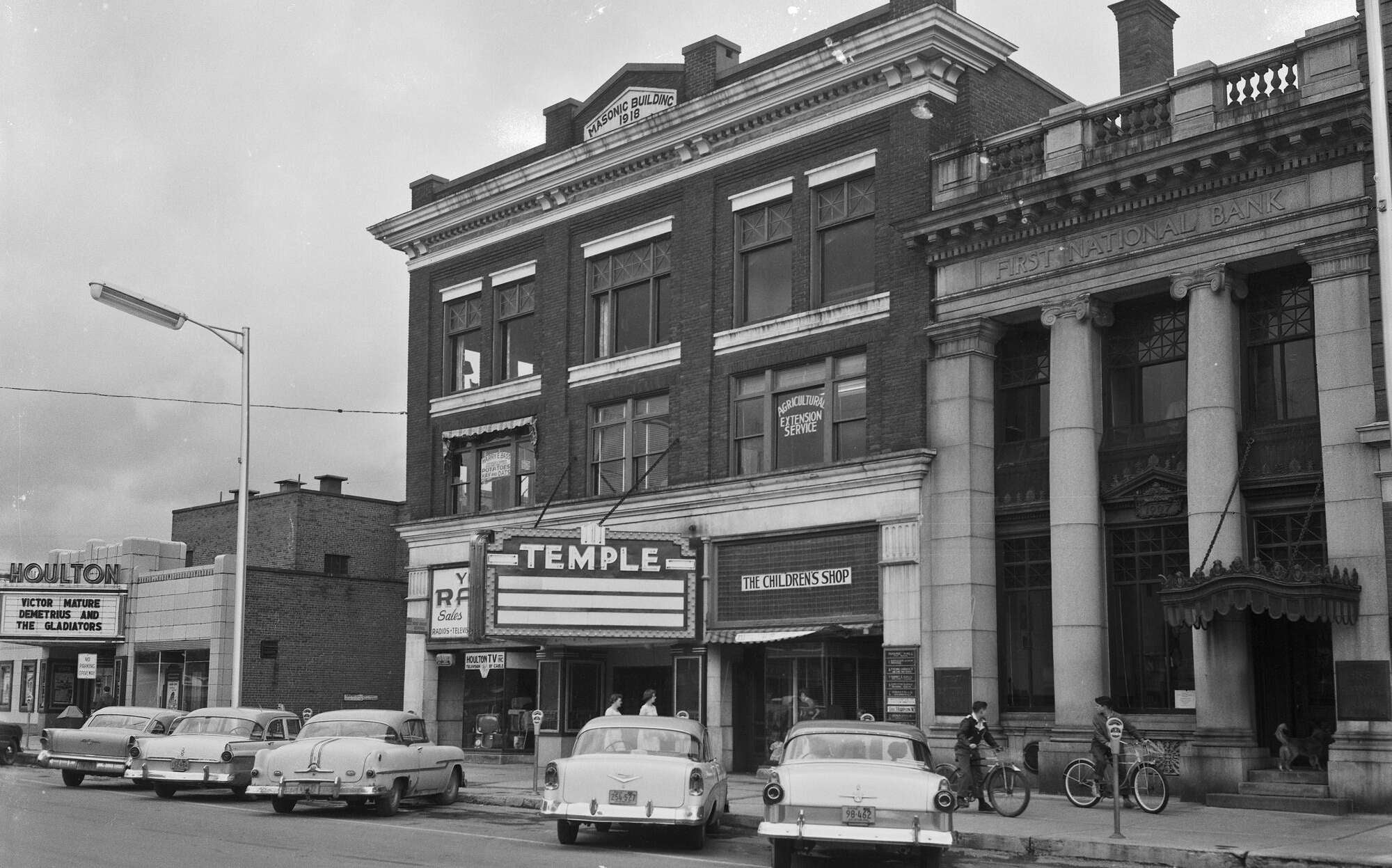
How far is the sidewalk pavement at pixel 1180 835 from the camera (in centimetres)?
1578

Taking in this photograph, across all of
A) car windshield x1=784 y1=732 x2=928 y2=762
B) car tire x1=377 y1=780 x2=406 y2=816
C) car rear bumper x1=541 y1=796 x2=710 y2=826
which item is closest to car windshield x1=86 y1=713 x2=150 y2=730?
car tire x1=377 y1=780 x2=406 y2=816

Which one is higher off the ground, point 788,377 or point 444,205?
point 444,205

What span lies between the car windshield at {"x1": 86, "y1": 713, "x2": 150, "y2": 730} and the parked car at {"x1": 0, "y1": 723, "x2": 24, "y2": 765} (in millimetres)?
8255

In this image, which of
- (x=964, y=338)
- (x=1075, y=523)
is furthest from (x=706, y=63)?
(x=1075, y=523)

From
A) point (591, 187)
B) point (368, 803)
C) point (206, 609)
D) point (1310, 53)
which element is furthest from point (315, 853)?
point (206, 609)

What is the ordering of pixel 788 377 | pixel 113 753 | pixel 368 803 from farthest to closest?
pixel 788 377 → pixel 113 753 → pixel 368 803

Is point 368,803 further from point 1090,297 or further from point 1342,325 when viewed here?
point 1342,325

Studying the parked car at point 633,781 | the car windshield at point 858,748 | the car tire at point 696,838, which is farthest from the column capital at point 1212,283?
the car tire at point 696,838

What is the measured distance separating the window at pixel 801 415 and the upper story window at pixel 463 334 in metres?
9.59

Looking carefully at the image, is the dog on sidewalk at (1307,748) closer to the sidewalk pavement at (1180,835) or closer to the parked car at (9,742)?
the sidewalk pavement at (1180,835)

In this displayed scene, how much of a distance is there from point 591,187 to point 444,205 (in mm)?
5318

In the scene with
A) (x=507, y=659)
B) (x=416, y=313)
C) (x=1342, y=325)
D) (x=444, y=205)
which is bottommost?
(x=507, y=659)

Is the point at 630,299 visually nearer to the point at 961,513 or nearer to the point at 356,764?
the point at 961,513

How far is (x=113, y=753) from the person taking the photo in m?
26.4
